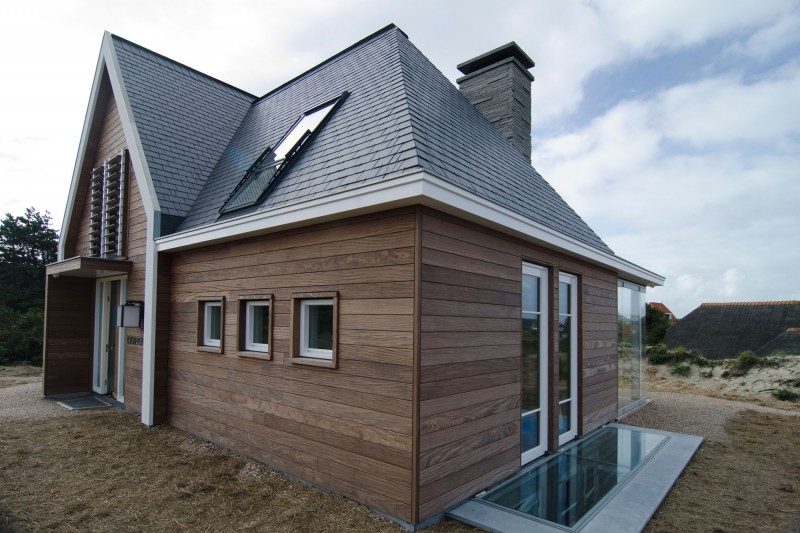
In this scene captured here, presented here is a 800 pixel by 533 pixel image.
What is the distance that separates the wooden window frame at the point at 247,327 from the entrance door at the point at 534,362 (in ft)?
9.36

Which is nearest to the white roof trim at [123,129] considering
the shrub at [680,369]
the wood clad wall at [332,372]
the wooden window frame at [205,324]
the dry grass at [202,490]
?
the wooden window frame at [205,324]

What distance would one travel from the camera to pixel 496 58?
31.7 feet

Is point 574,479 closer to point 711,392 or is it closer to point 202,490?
point 202,490

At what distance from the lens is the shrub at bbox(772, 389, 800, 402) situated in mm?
11270

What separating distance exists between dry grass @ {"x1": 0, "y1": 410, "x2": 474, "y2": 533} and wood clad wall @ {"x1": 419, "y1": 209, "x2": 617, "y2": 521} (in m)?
0.53

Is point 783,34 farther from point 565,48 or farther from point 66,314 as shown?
point 66,314

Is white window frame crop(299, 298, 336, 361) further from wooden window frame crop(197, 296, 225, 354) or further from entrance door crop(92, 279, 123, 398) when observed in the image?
entrance door crop(92, 279, 123, 398)

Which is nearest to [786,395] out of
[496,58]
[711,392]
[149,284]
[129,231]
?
[711,392]

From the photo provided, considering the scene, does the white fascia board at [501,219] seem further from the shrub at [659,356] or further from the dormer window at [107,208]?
the shrub at [659,356]

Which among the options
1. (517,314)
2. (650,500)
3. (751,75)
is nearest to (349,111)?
(517,314)

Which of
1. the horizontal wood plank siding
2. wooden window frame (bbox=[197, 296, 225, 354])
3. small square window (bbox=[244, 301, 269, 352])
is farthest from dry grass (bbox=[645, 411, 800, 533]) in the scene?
the horizontal wood plank siding

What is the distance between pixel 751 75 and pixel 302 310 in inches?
392

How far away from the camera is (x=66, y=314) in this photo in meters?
9.16

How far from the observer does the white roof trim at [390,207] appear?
347cm
